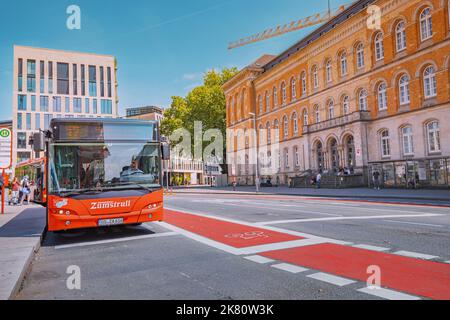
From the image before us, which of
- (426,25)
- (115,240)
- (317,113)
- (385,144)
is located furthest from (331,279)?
(317,113)

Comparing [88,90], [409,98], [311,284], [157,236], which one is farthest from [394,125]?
[88,90]

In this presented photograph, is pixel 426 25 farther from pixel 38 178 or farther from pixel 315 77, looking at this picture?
pixel 38 178

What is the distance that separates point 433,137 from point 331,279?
90.8 ft

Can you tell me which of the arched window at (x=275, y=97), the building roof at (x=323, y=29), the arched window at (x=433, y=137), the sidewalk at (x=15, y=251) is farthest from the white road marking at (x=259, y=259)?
the arched window at (x=275, y=97)

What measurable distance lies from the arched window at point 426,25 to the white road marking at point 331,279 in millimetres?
29208

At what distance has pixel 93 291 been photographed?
476 cm

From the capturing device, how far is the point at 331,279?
492cm

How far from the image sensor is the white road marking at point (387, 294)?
4.10 m

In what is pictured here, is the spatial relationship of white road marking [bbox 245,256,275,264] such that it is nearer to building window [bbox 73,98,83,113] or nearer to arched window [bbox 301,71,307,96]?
arched window [bbox 301,71,307,96]

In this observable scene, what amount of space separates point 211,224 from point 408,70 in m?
26.0

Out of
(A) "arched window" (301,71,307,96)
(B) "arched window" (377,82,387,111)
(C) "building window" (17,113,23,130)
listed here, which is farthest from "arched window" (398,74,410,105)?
(C) "building window" (17,113,23,130)

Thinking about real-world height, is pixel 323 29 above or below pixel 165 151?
above

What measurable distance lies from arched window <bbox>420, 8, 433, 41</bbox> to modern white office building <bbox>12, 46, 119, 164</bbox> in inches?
2282

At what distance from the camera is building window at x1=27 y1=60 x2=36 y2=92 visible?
71188mm
